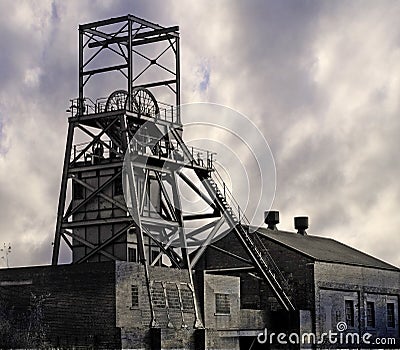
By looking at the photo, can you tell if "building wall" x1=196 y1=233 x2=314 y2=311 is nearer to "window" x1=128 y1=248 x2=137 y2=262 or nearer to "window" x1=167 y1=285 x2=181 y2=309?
"window" x1=128 y1=248 x2=137 y2=262

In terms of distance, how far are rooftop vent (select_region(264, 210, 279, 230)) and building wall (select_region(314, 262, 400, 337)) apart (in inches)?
218

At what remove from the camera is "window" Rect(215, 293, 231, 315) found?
38219 millimetres

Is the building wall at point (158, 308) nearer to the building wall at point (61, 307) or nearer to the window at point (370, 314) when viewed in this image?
the building wall at point (61, 307)

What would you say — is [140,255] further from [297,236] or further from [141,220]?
[297,236]

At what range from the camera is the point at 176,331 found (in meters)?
35.8

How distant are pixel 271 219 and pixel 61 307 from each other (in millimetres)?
19189

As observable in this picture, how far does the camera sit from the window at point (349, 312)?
4667 centimetres

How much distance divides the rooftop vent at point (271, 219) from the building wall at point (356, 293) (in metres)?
5.54

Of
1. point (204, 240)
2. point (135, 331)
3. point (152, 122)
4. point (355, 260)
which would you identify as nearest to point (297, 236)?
point (355, 260)

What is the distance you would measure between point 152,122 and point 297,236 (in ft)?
48.9

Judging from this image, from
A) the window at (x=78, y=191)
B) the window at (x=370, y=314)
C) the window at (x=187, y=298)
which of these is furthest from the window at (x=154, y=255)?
the window at (x=370, y=314)

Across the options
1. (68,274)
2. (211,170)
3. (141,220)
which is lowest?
(68,274)

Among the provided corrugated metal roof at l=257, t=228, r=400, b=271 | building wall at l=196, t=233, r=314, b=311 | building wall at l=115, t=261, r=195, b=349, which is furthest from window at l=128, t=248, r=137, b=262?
corrugated metal roof at l=257, t=228, r=400, b=271

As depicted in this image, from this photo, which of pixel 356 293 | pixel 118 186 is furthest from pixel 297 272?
pixel 118 186
